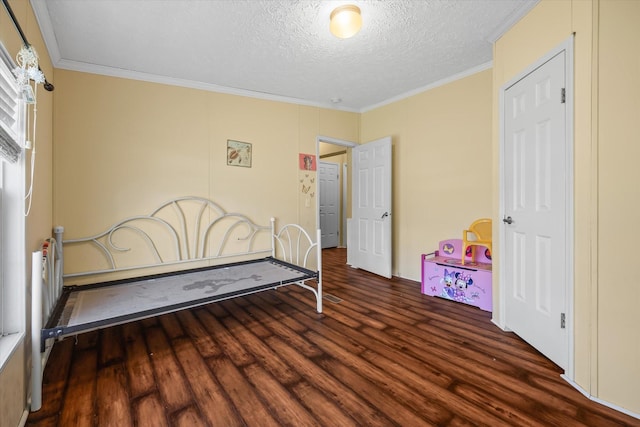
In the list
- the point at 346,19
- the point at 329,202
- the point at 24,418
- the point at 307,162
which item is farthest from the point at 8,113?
the point at 329,202

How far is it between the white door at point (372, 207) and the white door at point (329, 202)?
73.6 inches

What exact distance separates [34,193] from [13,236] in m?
0.47

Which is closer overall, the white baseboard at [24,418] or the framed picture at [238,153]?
the white baseboard at [24,418]

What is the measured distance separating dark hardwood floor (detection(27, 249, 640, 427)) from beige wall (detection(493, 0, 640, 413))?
245 mm

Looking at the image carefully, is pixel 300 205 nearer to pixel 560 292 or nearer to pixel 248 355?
pixel 248 355

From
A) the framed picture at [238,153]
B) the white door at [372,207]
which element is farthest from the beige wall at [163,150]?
the white door at [372,207]

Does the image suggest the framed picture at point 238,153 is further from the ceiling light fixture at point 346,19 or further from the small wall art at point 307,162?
the ceiling light fixture at point 346,19

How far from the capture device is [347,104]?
3.94 m

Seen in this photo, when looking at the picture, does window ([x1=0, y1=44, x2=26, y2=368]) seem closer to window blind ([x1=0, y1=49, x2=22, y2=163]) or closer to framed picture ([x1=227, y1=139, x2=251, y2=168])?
window blind ([x1=0, y1=49, x2=22, y2=163])

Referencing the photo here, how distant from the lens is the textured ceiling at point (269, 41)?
6.26 feet

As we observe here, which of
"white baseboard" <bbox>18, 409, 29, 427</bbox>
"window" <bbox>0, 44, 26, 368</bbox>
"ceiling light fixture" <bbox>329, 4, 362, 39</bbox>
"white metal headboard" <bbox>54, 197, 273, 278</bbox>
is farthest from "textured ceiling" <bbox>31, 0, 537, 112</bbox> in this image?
"white baseboard" <bbox>18, 409, 29, 427</bbox>

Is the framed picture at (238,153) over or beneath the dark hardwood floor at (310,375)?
over

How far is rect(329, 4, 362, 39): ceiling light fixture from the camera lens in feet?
6.04

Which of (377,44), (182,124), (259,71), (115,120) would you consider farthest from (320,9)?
(115,120)
